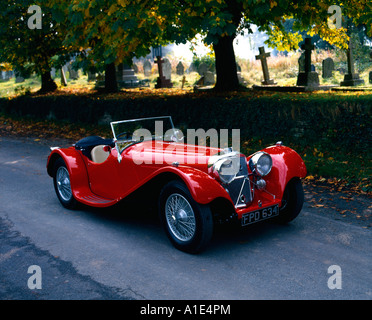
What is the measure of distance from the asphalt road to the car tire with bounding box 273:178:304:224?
5.4 inches

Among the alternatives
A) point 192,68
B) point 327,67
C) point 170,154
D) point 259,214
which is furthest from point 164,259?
point 192,68

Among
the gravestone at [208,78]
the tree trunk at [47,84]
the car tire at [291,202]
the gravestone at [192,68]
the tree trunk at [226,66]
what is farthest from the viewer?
the gravestone at [192,68]

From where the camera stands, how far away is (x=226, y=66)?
43.2 ft

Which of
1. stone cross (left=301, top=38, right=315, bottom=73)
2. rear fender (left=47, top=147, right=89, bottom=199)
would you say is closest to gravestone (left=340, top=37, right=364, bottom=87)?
stone cross (left=301, top=38, right=315, bottom=73)

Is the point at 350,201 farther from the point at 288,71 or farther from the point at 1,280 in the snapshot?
the point at 288,71

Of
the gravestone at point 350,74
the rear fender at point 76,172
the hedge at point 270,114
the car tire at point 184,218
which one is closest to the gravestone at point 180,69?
the gravestone at point 350,74

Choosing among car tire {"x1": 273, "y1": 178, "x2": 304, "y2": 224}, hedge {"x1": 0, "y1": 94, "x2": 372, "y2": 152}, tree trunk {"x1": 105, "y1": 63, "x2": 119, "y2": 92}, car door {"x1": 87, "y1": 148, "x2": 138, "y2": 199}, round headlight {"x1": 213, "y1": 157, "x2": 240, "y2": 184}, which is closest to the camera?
round headlight {"x1": 213, "y1": 157, "x2": 240, "y2": 184}

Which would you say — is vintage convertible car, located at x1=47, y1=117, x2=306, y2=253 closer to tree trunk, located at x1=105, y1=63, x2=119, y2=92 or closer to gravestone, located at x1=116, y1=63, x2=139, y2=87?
tree trunk, located at x1=105, y1=63, x2=119, y2=92

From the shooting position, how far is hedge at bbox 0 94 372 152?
8766 mm

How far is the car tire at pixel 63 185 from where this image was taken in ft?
21.8

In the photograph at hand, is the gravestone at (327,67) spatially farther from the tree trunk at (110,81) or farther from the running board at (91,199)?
the running board at (91,199)

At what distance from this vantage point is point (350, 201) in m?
6.72

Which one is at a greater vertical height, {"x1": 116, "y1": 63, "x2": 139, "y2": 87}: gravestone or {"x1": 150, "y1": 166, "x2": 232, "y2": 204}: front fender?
{"x1": 116, "y1": 63, "x2": 139, "y2": 87}: gravestone

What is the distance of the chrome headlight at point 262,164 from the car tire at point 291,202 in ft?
1.56
